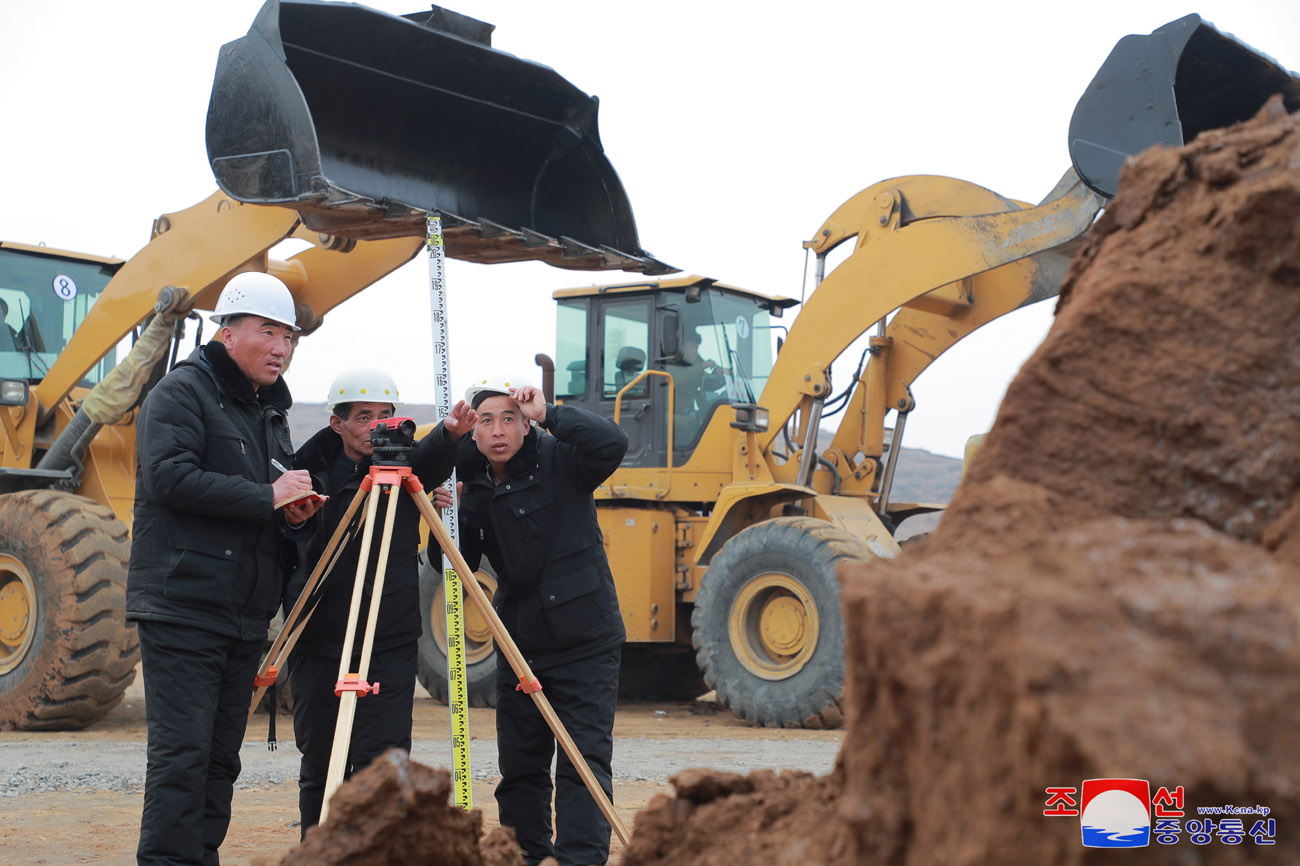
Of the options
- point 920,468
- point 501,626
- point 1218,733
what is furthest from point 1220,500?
point 920,468

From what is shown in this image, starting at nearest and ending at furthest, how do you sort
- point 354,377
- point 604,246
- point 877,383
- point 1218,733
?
point 1218,733
point 354,377
point 604,246
point 877,383

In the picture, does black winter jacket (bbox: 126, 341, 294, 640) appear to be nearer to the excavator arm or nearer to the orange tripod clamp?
the orange tripod clamp

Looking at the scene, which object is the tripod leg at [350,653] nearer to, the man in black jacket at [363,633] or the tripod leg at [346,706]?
the tripod leg at [346,706]

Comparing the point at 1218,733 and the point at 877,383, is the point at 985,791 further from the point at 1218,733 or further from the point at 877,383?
the point at 877,383

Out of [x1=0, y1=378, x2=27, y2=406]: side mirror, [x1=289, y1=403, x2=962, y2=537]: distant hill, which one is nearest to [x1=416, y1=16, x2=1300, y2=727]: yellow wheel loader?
[x1=0, y1=378, x2=27, y2=406]: side mirror

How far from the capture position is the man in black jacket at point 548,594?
411 centimetres

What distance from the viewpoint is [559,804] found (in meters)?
3.99

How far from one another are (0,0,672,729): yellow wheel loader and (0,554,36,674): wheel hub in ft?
0.06

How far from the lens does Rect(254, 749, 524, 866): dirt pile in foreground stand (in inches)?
87.1

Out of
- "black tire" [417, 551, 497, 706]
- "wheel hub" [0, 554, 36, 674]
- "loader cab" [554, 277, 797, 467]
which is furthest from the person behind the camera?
"black tire" [417, 551, 497, 706]

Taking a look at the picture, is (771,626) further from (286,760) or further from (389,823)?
(389,823)

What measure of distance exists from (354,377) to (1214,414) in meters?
3.30

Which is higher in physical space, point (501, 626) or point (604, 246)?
point (604, 246)

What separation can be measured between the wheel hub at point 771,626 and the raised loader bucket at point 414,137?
9.06ft
